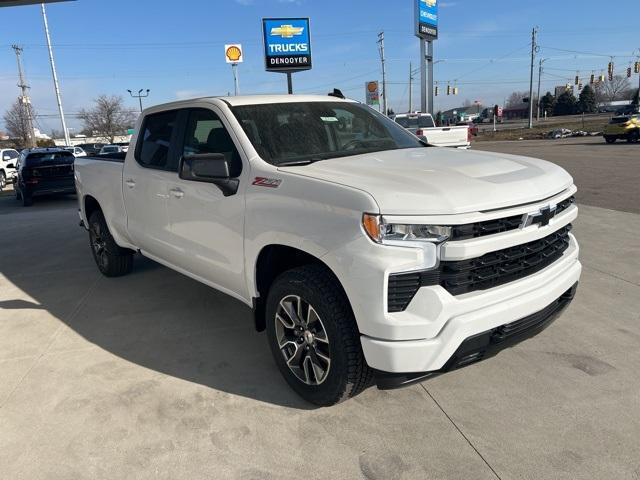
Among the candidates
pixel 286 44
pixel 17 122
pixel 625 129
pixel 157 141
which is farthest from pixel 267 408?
pixel 17 122

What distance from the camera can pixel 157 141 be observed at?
460cm

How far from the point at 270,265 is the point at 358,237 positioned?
951mm

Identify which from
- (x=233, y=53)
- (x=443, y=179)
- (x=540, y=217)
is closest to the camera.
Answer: (x=443, y=179)

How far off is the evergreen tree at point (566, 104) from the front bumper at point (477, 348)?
371ft

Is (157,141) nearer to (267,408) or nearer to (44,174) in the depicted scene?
(267,408)

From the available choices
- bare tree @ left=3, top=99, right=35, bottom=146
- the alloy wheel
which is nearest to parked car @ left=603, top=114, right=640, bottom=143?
the alloy wheel

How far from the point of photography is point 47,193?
14.7 meters

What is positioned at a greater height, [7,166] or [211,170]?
[211,170]

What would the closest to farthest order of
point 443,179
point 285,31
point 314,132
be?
1. point 443,179
2. point 314,132
3. point 285,31

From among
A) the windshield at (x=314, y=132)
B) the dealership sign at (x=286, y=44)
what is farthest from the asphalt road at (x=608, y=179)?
the dealership sign at (x=286, y=44)

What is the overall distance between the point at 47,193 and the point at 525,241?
593 inches

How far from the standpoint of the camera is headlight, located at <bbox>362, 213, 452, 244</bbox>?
2.52m

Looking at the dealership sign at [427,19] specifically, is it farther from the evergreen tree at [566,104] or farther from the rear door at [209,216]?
the evergreen tree at [566,104]

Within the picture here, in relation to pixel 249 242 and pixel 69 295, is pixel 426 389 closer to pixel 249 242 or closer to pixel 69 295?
pixel 249 242
